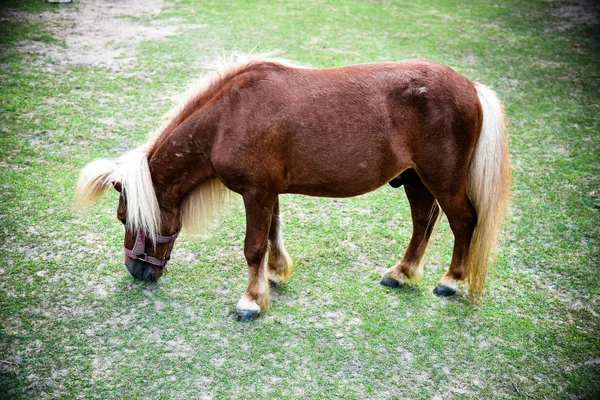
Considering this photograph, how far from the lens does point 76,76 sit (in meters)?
6.18

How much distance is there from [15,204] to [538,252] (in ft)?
13.4

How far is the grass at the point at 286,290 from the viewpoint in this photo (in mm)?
2770

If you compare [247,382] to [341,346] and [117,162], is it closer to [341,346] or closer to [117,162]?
[341,346]

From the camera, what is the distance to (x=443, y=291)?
11.3 feet

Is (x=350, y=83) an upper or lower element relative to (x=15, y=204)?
upper

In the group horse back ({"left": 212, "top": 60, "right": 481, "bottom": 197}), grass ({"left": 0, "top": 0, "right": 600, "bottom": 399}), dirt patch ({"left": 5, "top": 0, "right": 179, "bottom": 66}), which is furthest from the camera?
dirt patch ({"left": 5, "top": 0, "right": 179, "bottom": 66})

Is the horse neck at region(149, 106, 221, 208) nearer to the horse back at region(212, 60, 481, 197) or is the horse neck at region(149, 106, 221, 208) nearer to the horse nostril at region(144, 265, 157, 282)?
the horse back at region(212, 60, 481, 197)

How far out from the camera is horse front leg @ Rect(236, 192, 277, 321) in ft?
9.80

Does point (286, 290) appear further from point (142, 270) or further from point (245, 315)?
point (142, 270)

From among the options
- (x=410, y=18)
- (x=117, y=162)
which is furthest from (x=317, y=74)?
(x=410, y=18)

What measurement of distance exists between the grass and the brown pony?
0.37m

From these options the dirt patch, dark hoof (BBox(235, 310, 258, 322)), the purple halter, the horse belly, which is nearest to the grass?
dark hoof (BBox(235, 310, 258, 322))

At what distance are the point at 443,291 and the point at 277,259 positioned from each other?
114cm

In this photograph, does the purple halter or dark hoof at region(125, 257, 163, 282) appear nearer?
the purple halter
